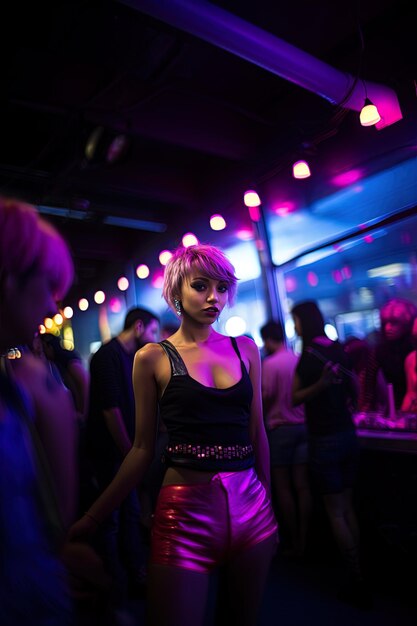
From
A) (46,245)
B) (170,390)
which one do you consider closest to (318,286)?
(170,390)

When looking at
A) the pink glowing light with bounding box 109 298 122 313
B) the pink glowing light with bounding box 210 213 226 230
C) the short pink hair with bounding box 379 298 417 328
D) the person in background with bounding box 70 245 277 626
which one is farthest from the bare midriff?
the pink glowing light with bounding box 109 298 122 313

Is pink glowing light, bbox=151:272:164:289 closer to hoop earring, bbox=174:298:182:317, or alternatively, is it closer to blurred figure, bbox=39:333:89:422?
blurred figure, bbox=39:333:89:422

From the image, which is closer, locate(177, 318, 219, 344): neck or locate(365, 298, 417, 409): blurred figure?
locate(177, 318, 219, 344): neck

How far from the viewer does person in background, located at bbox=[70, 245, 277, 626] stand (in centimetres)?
136

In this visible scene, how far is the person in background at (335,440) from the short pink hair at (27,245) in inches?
94.4

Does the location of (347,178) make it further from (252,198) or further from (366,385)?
(366,385)

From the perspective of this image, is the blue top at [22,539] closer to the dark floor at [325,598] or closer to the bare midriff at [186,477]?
the bare midriff at [186,477]

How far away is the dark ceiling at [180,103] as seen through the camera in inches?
130

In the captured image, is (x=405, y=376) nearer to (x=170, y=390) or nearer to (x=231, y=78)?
(x=170, y=390)

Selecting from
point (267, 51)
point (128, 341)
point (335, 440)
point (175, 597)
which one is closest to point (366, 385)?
point (335, 440)

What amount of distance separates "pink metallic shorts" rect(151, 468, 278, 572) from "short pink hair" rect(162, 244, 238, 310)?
2.42 ft

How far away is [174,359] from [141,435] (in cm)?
30

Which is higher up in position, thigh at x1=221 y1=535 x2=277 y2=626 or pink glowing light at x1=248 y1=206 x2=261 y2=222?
pink glowing light at x1=248 y1=206 x2=261 y2=222

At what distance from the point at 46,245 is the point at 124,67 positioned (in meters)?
3.22
